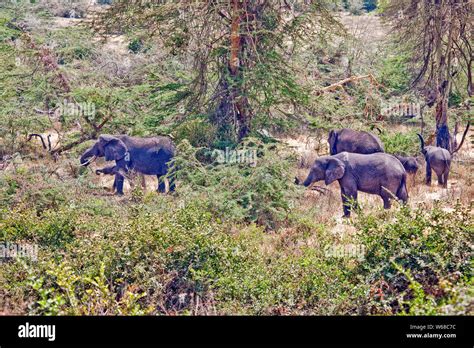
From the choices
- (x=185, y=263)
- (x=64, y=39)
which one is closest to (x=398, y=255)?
(x=185, y=263)

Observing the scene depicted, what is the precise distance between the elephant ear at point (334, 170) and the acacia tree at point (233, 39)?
1.90 meters

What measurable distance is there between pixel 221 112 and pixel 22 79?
6860 mm


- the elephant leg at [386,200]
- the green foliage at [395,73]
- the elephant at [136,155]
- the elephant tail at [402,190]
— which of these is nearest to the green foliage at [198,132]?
the elephant at [136,155]

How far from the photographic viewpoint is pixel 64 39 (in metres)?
21.1

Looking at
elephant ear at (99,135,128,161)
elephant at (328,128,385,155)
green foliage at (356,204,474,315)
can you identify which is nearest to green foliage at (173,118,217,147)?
elephant ear at (99,135,128,161)

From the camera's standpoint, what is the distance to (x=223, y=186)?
440 inches

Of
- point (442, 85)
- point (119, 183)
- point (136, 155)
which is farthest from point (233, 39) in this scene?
point (442, 85)

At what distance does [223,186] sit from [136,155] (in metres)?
3.27

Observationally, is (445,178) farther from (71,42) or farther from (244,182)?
(71,42)

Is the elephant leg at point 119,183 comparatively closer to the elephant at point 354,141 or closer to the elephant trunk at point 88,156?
the elephant trunk at point 88,156

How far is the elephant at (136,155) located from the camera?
44.5ft

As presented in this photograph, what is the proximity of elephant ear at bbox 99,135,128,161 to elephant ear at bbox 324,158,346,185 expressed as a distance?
4444 millimetres

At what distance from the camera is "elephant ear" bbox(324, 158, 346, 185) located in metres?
11.8
